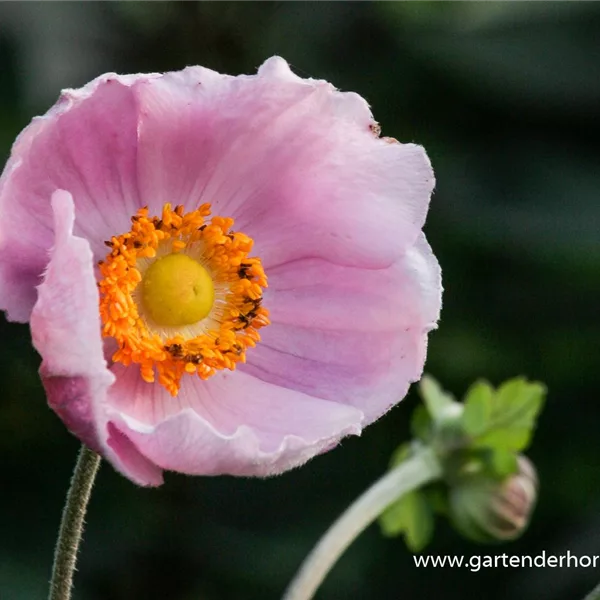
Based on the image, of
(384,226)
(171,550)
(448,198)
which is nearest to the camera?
(384,226)

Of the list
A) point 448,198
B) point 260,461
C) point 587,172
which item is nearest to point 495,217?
point 448,198

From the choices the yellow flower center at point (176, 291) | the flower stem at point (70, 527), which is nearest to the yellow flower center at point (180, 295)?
the yellow flower center at point (176, 291)

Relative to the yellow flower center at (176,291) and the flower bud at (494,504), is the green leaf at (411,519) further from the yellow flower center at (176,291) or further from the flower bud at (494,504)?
the yellow flower center at (176,291)

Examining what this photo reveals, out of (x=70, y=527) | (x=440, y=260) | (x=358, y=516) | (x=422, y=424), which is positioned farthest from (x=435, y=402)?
(x=440, y=260)

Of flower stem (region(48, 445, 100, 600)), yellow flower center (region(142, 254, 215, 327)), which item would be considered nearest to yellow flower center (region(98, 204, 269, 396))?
yellow flower center (region(142, 254, 215, 327))

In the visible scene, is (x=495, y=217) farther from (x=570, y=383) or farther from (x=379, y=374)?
(x=379, y=374)
